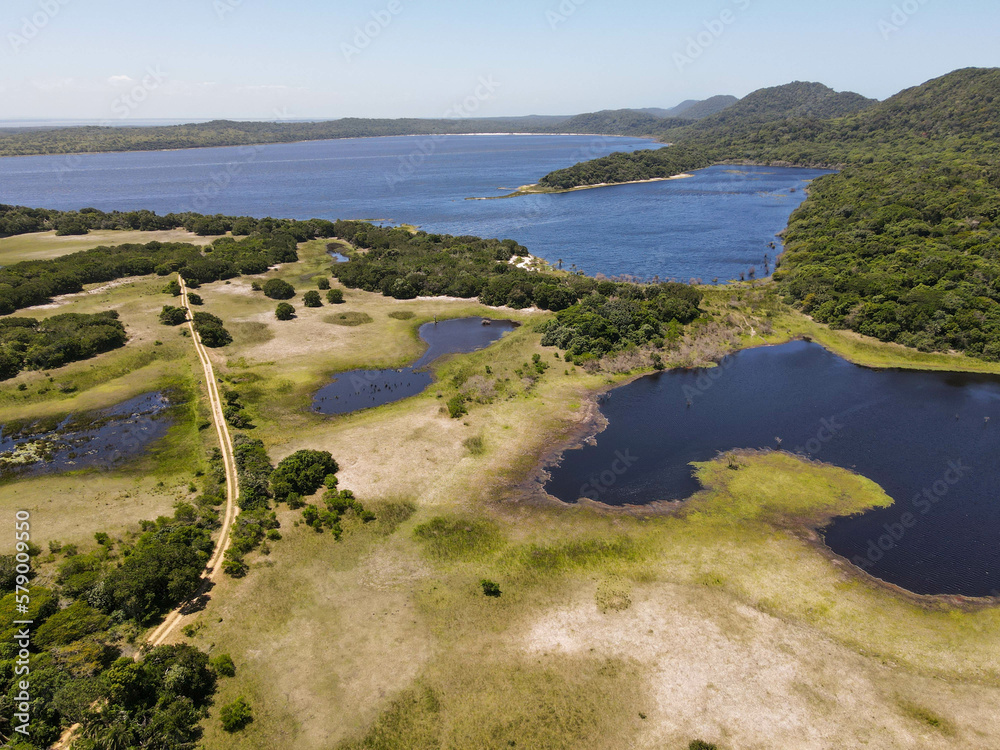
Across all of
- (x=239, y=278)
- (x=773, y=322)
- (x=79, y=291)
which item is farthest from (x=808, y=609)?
(x=79, y=291)

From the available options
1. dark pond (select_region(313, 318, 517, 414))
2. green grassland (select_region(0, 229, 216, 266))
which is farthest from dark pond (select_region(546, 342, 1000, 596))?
green grassland (select_region(0, 229, 216, 266))

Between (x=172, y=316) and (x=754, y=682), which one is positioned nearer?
(x=754, y=682)

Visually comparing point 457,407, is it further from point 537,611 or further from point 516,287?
point 516,287

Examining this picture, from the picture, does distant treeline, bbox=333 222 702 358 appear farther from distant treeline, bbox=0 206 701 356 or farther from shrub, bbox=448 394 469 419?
shrub, bbox=448 394 469 419

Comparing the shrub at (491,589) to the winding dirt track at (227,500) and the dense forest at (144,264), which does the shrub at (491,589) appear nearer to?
the winding dirt track at (227,500)

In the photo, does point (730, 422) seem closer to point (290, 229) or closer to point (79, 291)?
point (79, 291)

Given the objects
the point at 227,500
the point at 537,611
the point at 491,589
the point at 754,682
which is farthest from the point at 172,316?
the point at 754,682
